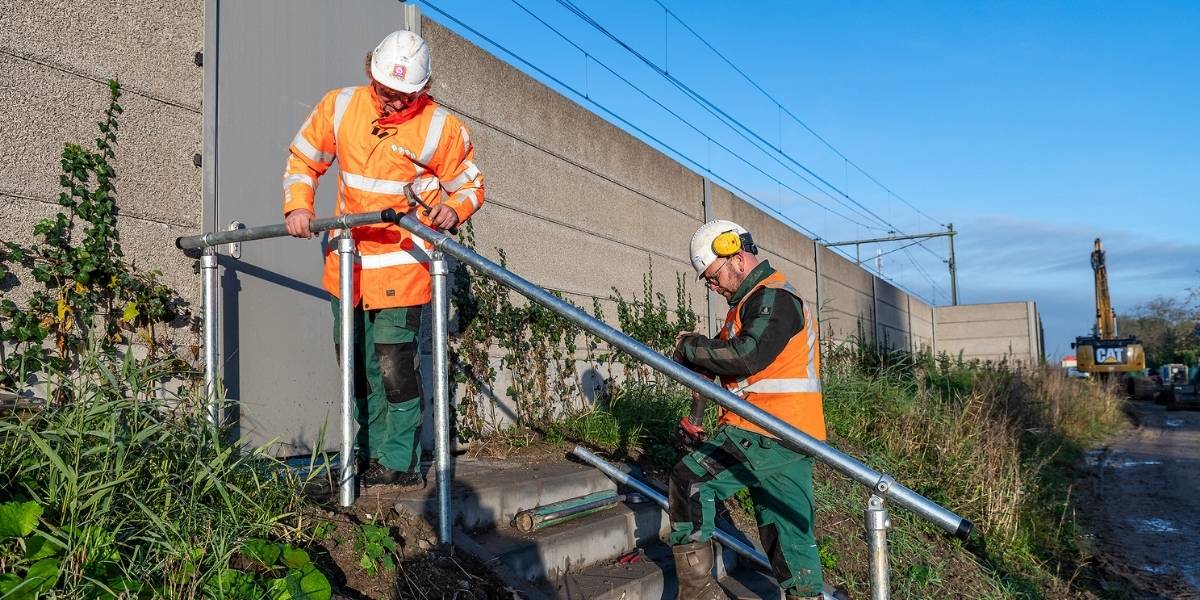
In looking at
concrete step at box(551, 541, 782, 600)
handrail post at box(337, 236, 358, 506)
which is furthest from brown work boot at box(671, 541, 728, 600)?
handrail post at box(337, 236, 358, 506)

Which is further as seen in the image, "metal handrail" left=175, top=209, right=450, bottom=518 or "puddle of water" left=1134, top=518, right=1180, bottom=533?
"puddle of water" left=1134, top=518, right=1180, bottom=533

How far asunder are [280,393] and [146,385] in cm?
152

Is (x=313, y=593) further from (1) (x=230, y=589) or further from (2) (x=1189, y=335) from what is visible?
(2) (x=1189, y=335)

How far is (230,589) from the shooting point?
2.37 metres

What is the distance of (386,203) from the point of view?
3705 mm

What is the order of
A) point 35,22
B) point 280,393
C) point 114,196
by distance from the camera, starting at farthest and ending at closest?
point 280,393
point 114,196
point 35,22

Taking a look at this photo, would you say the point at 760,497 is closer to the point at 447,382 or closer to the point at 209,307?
the point at 447,382

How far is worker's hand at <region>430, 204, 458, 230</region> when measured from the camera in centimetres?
350

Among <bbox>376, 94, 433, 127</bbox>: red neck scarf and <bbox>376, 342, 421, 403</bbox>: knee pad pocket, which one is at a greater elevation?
<bbox>376, 94, 433, 127</bbox>: red neck scarf

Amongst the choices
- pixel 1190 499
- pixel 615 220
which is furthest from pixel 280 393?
pixel 1190 499

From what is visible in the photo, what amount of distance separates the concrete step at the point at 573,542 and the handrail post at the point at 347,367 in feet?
1.87

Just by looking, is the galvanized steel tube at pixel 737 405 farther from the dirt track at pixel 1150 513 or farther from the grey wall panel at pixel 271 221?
the dirt track at pixel 1150 513

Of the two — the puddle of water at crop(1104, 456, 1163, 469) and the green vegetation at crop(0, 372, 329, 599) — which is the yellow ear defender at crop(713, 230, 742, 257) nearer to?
the green vegetation at crop(0, 372, 329, 599)

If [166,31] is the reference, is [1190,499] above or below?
below
